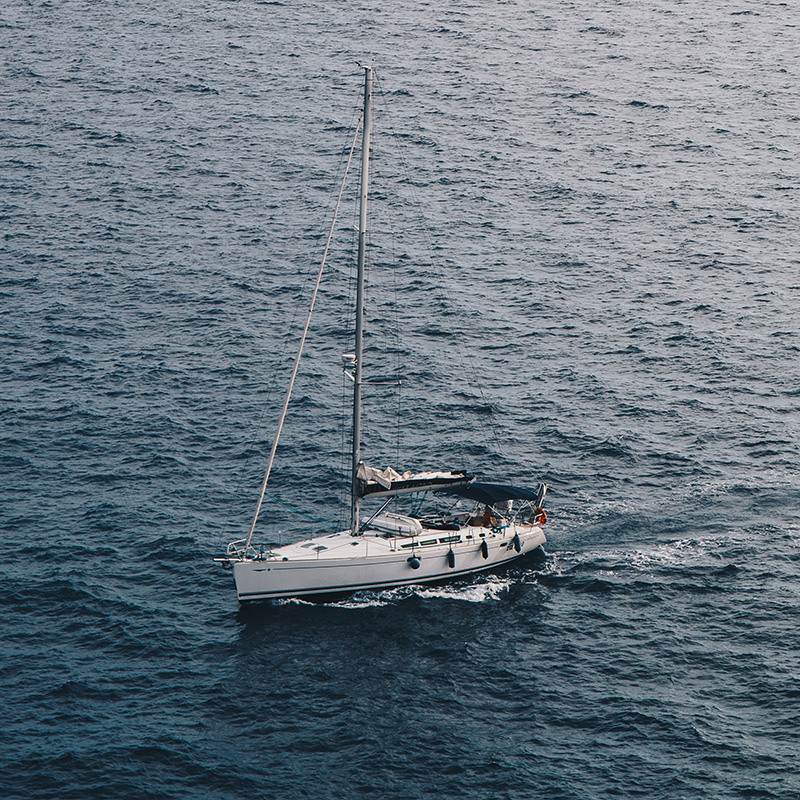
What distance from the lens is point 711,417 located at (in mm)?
92688

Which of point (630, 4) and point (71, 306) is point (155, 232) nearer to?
point (71, 306)

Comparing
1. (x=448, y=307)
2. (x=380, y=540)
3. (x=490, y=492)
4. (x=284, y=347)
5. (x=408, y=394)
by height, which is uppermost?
(x=448, y=307)

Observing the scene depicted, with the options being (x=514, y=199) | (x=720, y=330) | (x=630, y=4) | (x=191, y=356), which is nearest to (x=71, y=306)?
(x=191, y=356)

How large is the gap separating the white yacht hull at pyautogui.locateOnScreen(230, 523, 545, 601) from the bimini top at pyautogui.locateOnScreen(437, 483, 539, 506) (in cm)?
199

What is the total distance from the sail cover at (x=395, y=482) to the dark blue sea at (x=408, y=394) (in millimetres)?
6919

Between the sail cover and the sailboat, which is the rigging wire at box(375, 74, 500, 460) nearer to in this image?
the sailboat

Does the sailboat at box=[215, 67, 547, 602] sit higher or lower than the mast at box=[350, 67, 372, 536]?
lower

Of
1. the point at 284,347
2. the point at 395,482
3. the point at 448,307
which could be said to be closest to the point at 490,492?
the point at 395,482

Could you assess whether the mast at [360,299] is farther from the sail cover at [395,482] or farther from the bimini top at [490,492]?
the bimini top at [490,492]

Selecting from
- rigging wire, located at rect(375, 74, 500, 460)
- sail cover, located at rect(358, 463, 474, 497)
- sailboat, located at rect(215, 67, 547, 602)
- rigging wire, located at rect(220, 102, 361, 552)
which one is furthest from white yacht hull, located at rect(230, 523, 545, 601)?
rigging wire, located at rect(375, 74, 500, 460)

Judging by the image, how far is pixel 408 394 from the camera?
96062 millimetres

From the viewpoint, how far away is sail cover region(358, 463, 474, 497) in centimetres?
7519

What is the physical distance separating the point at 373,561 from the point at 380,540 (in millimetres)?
2355

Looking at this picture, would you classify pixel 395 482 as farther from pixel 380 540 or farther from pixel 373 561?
pixel 373 561
